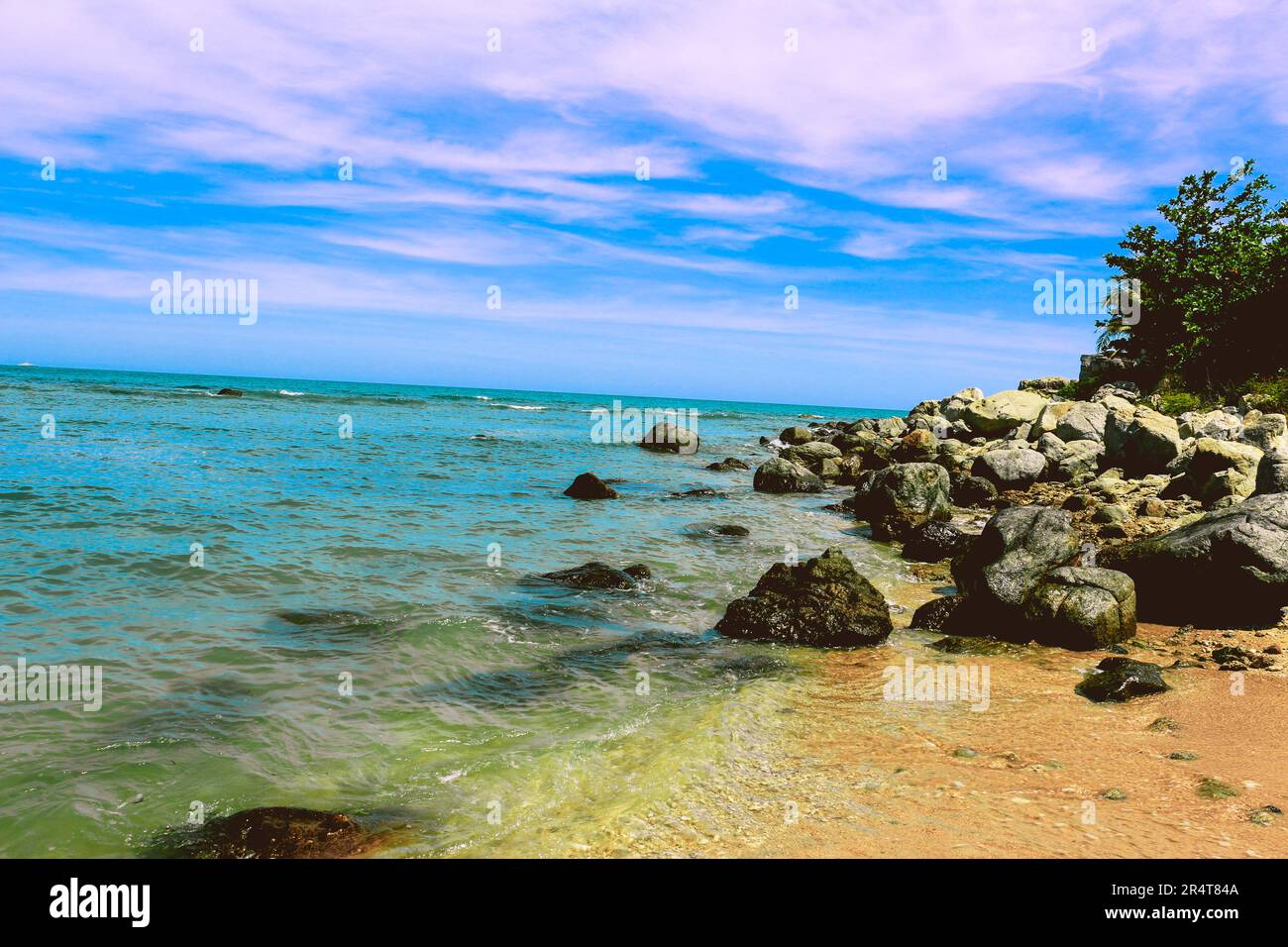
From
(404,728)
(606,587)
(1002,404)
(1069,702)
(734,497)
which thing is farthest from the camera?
(1002,404)

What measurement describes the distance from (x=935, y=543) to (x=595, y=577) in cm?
689

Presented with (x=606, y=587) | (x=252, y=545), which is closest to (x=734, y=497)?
(x=606, y=587)

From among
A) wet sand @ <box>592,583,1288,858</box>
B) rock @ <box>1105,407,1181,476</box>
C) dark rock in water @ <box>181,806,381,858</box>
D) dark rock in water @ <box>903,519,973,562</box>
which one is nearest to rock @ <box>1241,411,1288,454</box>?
rock @ <box>1105,407,1181,476</box>

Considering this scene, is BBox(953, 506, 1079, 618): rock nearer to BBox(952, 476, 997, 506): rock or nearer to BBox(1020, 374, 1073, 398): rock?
BBox(952, 476, 997, 506): rock

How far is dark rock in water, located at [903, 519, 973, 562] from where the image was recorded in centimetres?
1430

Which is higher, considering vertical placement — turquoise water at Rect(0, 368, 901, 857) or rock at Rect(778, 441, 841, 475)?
rock at Rect(778, 441, 841, 475)

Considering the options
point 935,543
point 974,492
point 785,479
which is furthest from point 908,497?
point 785,479

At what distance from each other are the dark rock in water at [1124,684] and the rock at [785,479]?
17038 millimetres

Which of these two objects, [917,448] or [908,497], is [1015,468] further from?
[917,448]

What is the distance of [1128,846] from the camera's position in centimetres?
428

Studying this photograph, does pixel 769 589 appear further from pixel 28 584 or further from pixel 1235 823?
Answer: pixel 28 584

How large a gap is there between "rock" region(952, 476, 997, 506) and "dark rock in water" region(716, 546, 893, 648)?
12.6 meters

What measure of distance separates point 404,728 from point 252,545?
7262mm
